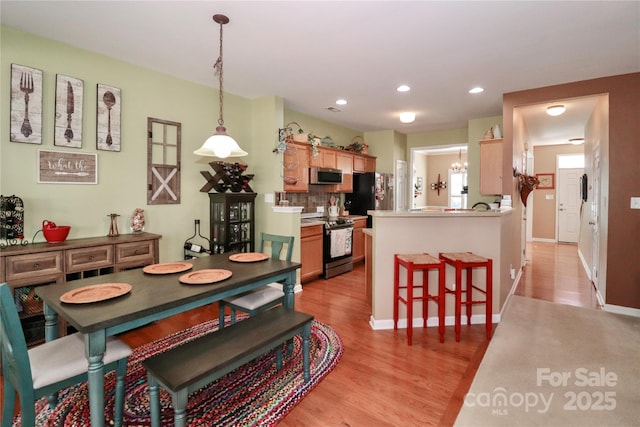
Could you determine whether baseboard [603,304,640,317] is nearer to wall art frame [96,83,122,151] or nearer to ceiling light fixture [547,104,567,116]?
ceiling light fixture [547,104,567,116]

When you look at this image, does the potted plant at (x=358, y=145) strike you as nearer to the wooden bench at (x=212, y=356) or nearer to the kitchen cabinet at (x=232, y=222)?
the kitchen cabinet at (x=232, y=222)

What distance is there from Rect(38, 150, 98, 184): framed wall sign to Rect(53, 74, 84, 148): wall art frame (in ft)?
0.34

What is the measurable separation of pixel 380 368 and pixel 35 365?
6.97 ft

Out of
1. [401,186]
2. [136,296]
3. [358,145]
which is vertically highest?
[358,145]

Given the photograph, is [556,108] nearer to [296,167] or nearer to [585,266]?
[585,266]

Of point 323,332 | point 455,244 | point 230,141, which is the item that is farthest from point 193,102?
point 455,244

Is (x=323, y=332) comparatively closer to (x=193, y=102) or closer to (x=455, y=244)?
(x=455, y=244)

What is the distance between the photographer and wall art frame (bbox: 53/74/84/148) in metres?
2.92

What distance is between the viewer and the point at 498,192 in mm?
4898

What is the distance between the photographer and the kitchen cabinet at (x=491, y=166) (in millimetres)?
4859

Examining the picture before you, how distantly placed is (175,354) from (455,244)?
2754 millimetres

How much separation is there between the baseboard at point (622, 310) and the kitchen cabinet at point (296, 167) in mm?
4036

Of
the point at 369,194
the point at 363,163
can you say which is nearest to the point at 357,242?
the point at 369,194

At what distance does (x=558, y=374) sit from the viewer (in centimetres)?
240
